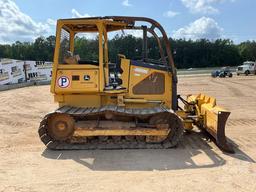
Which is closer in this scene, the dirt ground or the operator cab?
the dirt ground

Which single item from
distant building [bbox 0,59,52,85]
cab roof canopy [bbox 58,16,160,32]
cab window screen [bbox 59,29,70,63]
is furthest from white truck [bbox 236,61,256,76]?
cab window screen [bbox 59,29,70,63]

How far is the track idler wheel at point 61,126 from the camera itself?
8.00m

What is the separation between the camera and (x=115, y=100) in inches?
340

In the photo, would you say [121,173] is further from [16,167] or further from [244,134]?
[244,134]

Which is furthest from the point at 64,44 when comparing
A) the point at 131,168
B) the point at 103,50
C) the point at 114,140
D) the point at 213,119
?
the point at 213,119

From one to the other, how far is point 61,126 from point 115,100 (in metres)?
1.41

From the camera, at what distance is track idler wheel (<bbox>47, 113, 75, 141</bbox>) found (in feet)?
26.2

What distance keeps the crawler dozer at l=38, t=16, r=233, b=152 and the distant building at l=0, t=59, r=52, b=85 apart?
2331 centimetres

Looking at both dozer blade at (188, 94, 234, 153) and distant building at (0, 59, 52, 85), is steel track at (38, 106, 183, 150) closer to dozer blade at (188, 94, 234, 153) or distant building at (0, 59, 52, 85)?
dozer blade at (188, 94, 234, 153)

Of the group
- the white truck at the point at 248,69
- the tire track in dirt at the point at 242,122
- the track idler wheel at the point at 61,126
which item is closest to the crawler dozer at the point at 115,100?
the track idler wheel at the point at 61,126

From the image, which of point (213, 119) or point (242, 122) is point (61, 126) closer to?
point (213, 119)

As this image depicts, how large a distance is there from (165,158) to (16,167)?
9.18 ft

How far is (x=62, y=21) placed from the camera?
8320 millimetres

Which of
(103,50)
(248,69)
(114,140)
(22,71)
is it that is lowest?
(248,69)
